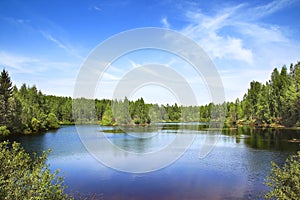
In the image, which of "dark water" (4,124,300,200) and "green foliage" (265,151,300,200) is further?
"dark water" (4,124,300,200)

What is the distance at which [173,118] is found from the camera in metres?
138

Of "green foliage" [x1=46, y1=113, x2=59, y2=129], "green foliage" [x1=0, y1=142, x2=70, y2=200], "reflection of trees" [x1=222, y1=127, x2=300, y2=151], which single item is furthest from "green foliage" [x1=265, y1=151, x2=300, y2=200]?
"green foliage" [x1=46, y1=113, x2=59, y2=129]

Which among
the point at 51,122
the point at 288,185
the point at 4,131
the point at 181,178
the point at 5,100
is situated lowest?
the point at 181,178

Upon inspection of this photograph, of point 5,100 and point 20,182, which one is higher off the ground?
point 5,100

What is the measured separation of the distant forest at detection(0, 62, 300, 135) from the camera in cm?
5932

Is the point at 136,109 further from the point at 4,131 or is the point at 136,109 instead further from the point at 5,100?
the point at 4,131

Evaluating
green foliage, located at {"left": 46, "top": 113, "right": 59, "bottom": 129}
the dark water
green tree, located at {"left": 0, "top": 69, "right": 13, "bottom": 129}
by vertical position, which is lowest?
the dark water

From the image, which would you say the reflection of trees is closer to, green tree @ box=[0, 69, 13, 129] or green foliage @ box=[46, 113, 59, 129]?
green tree @ box=[0, 69, 13, 129]

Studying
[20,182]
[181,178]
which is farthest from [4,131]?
[20,182]

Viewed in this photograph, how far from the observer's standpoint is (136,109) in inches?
3954

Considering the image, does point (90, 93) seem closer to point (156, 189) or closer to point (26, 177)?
point (26, 177)

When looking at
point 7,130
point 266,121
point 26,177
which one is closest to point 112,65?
point 26,177

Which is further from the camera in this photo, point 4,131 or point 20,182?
point 4,131

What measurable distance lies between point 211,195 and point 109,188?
766 cm
